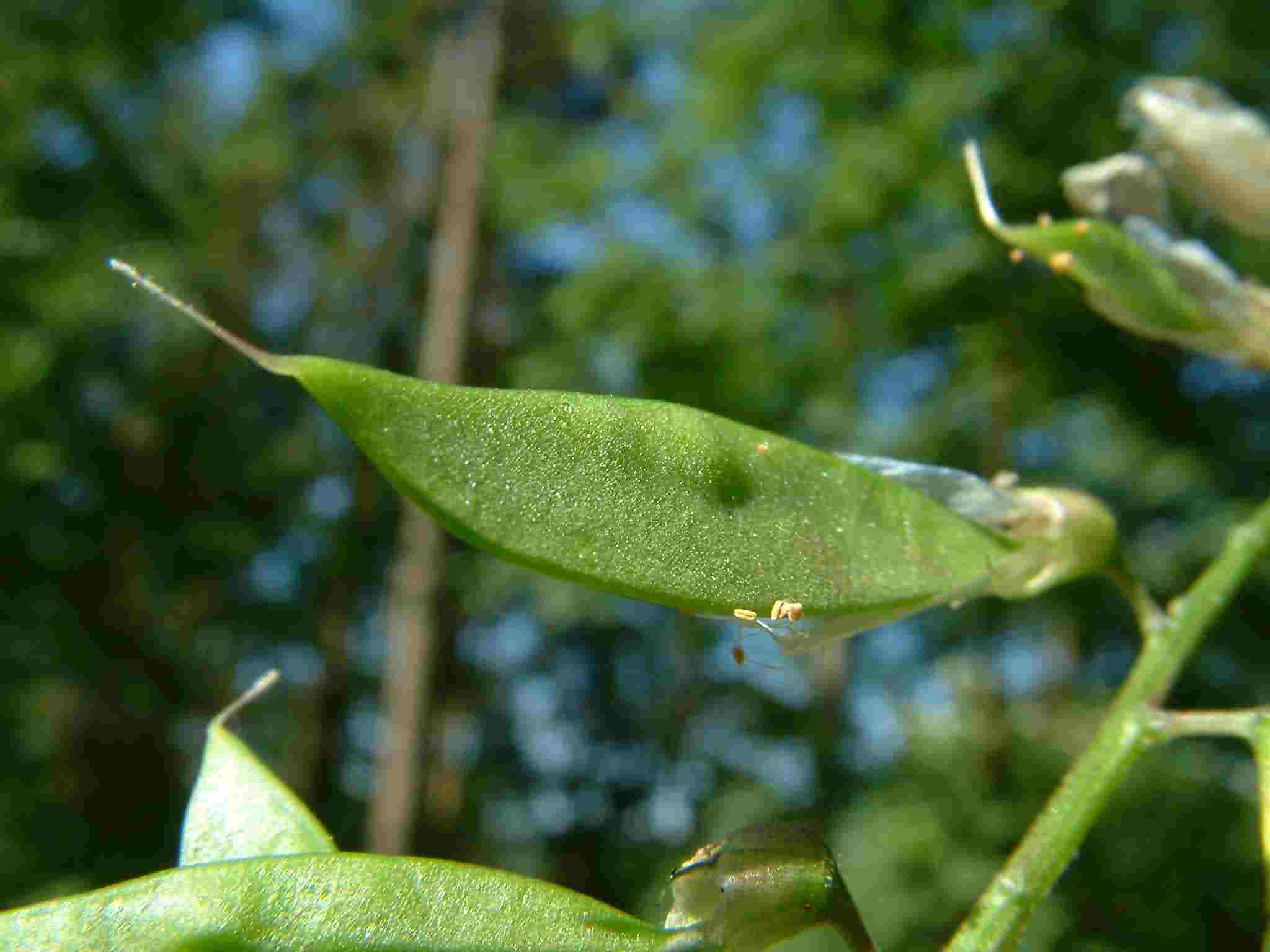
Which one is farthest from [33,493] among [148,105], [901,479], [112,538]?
[901,479]

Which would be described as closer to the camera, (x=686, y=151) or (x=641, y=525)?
(x=641, y=525)

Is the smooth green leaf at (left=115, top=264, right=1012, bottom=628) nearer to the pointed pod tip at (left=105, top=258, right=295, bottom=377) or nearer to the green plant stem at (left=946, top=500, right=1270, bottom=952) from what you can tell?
the pointed pod tip at (left=105, top=258, right=295, bottom=377)

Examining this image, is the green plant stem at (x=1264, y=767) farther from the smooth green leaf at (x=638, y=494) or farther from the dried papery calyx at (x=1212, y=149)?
the dried papery calyx at (x=1212, y=149)

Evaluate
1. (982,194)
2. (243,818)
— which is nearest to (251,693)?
(243,818)

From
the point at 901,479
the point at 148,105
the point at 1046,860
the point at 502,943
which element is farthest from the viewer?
the point at 148,105

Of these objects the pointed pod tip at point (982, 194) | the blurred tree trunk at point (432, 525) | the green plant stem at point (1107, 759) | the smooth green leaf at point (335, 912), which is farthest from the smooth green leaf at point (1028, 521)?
the blurred tree trunk at point (432, 525)

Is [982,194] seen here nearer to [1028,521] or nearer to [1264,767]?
[1028,521]

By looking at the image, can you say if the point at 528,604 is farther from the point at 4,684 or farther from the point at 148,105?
the point at 148,105
